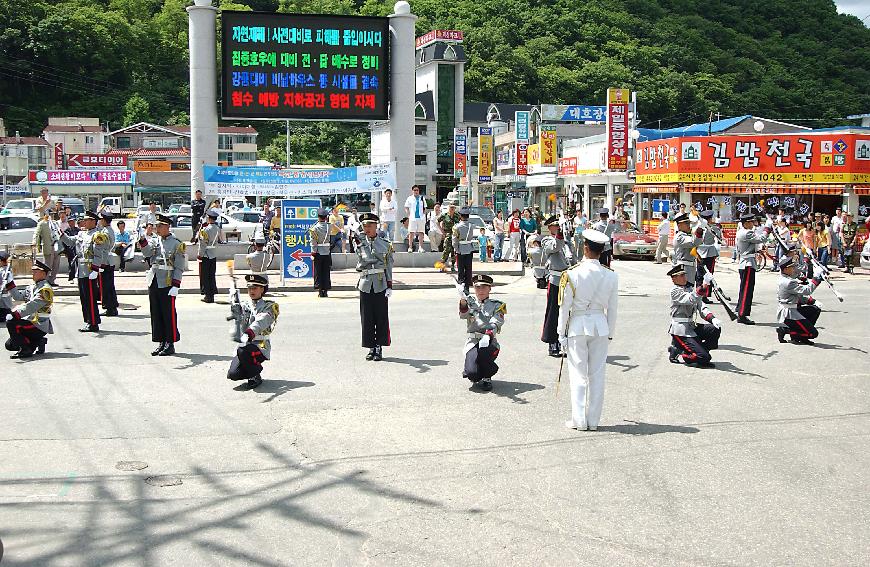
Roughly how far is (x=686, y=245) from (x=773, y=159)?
23385mm

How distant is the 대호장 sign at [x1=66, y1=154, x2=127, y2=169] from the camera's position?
234 ft

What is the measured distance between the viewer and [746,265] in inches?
634

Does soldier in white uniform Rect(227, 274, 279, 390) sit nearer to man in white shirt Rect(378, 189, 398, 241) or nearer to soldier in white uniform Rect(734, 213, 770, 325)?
soldier in white uniform Rect(734, 213, 770, 325)

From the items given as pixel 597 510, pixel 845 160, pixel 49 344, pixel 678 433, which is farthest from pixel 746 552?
pixel 845 160

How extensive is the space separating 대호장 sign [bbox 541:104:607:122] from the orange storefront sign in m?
28.4

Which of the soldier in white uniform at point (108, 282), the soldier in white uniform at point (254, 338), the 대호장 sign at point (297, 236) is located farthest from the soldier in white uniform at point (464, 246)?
the soldier in white uniform at point (254, 338)

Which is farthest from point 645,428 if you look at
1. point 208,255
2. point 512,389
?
point 208,255

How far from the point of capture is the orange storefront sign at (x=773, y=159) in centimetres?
3559

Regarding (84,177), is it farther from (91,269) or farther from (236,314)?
(236,314)

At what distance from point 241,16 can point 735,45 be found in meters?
99.8

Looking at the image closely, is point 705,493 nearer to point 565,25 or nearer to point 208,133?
point 208,133

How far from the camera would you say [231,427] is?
28.1 feet


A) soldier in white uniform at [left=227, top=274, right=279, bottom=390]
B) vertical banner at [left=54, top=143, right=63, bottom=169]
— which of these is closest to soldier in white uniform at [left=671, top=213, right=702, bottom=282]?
soldier in white uniform at [left=227, top=274, right=279, bottom=390]

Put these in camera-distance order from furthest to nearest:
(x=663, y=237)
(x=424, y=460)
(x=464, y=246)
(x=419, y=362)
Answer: (x=663, y=237)
(x=464, y=246)
(x=419, y=362)
(x=424, y=460)
